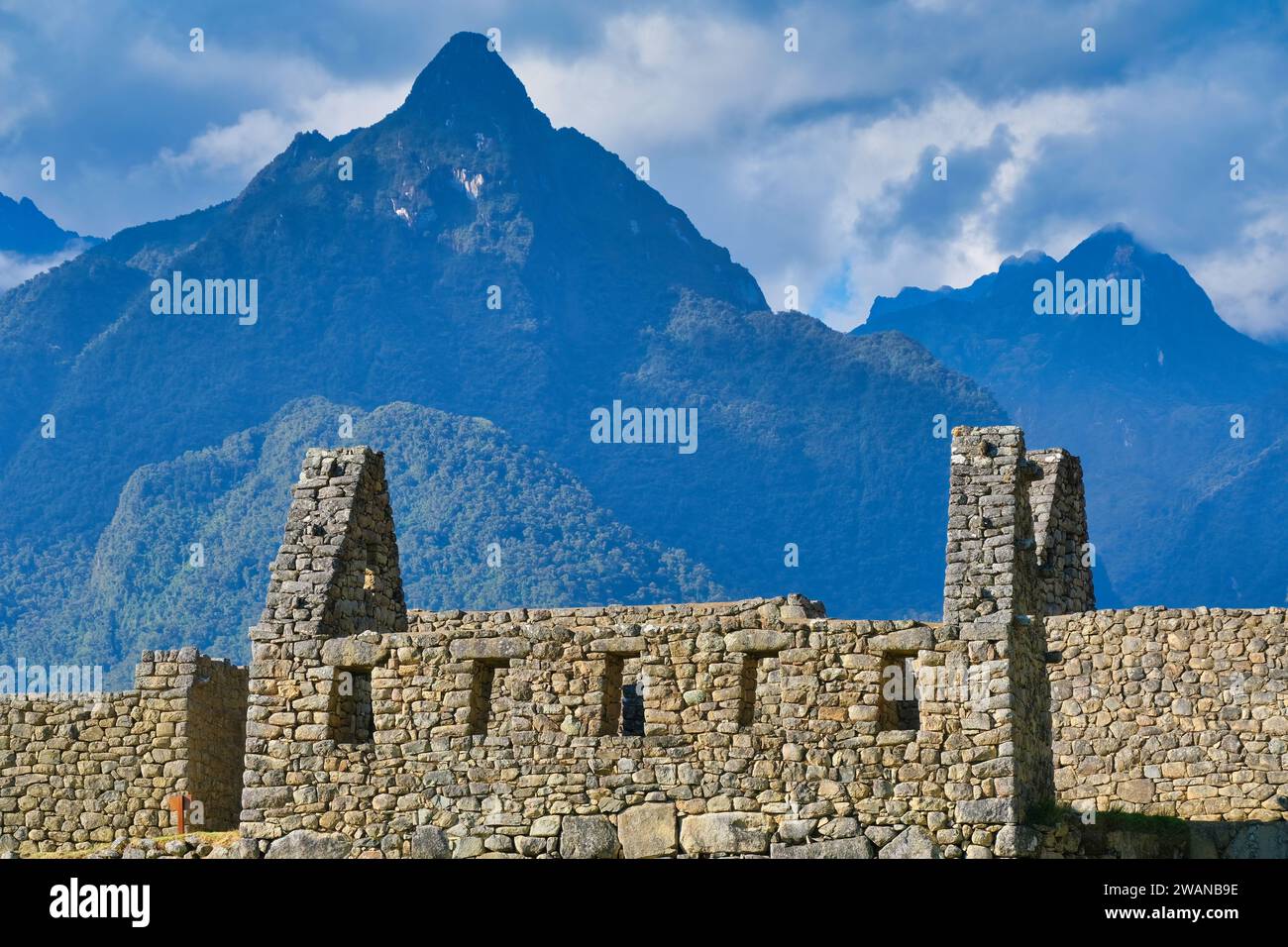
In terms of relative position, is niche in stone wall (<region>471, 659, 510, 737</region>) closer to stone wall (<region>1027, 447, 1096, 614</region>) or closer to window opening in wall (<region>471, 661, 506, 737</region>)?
window opening in wall (<region>471, 661, 506, 737</region>)

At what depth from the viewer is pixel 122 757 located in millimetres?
33000

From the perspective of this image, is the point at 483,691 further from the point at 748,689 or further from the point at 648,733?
the point at 748,689

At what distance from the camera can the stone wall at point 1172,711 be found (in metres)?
31.0

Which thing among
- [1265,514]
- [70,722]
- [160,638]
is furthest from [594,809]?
[1265,514]

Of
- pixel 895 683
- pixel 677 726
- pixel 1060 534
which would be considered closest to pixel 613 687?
pixel 677 726

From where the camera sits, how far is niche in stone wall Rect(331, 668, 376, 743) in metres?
26.3

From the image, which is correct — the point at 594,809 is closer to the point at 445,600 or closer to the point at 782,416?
the point at 445,600

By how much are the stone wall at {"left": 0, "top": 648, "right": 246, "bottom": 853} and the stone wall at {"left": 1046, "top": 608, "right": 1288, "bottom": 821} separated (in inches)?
484

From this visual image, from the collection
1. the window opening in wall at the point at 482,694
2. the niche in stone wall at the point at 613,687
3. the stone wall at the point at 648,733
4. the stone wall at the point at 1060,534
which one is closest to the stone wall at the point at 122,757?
the stone wall at the point at 648,733

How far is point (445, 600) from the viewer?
142125mm

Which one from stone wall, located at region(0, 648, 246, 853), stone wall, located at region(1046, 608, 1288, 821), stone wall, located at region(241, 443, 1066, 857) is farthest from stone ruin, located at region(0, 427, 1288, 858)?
stone wall, located at region(0, 648, 246, 853)

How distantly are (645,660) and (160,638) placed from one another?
433ft

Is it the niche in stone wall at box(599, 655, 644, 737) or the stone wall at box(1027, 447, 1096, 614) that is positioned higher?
the stone wall at box(1027, 447, 1096, 614)
